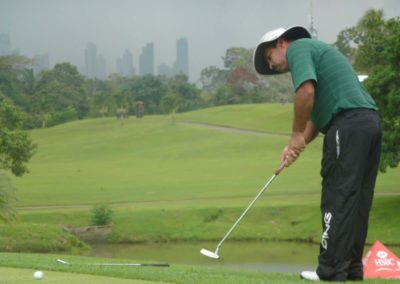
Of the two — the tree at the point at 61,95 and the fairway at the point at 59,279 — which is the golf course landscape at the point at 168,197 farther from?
the tree at the point at 61,95

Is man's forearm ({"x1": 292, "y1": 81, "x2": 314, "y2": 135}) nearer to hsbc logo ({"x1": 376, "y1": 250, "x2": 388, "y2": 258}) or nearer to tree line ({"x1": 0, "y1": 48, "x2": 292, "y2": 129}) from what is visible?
hsbc logo ({"x1": 376, "y1": 250, "x2": 388, "y2": 258})

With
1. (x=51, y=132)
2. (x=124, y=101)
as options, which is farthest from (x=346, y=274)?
(x=124, y=101)

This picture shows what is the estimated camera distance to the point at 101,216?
34.7 m

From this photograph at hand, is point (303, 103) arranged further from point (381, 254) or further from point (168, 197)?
point (168, 197)

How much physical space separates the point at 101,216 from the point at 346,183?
93.7ft

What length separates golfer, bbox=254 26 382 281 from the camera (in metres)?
6.68

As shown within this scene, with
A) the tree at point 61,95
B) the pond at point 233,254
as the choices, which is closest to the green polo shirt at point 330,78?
the pond at point 233,254

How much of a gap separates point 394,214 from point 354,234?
1060 inches

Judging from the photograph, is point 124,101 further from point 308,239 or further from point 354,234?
point 354,234

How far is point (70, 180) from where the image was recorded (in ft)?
176

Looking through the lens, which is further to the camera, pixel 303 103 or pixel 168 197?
pixel 168 197

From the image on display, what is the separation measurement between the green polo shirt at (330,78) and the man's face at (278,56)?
0.20 m

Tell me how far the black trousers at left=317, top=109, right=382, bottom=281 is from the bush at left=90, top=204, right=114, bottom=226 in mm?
28220

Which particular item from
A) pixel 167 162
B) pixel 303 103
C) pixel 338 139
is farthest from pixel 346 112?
pixel 167 162
